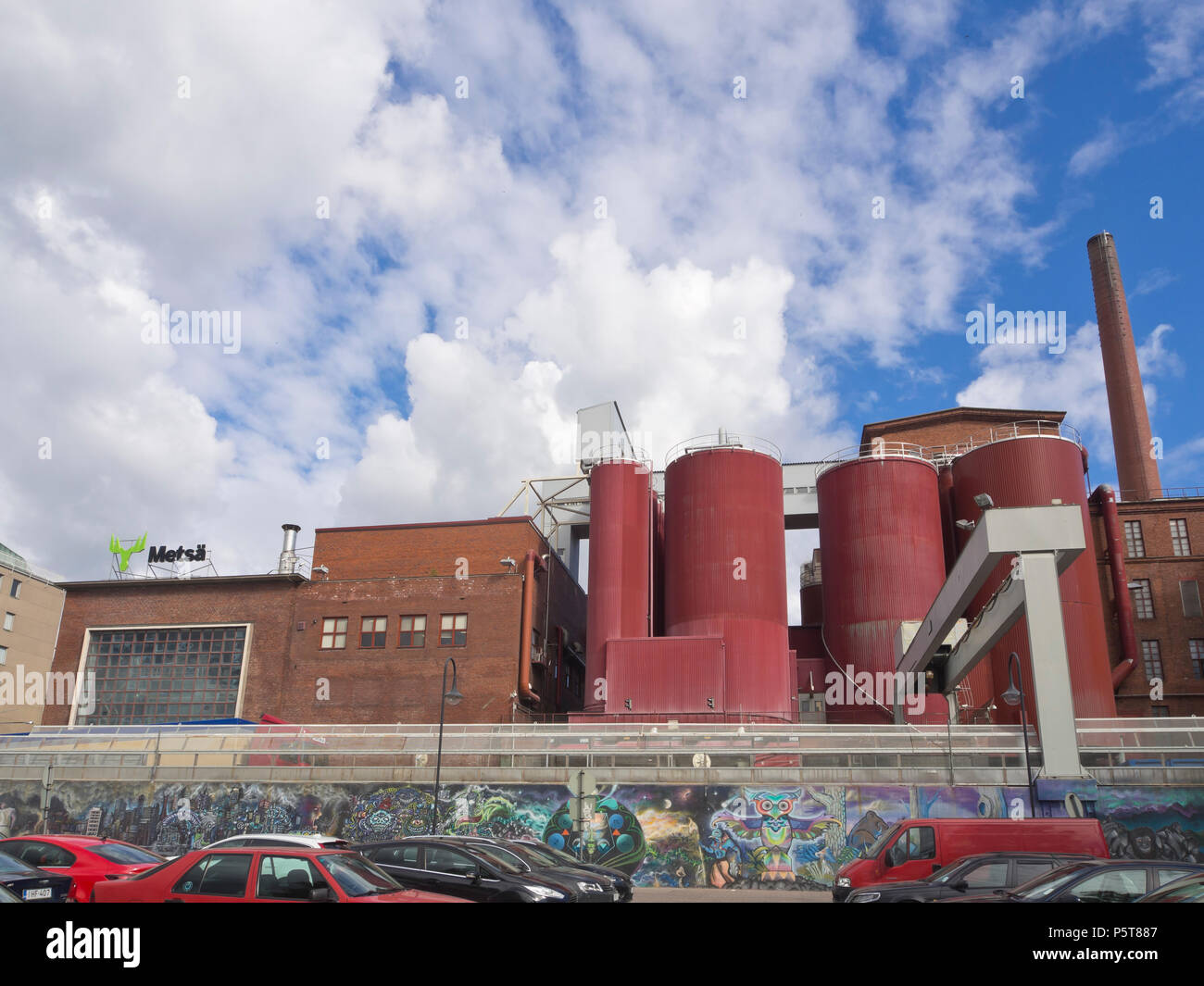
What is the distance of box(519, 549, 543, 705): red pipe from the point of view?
139ft

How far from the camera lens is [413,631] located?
44.7m

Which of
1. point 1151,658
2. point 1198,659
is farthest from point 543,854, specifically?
point 1198,659

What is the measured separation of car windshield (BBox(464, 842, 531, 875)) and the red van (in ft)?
20.0

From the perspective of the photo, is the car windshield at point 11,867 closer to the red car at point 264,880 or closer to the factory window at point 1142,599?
Answer: the red car at point 264,880

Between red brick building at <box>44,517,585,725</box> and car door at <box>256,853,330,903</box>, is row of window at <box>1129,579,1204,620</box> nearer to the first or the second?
red brick building at <box>44,517,585,725</box>

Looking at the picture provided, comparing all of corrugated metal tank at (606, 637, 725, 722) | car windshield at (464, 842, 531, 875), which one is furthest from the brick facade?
car windshield at (464, 842, 531, 875)

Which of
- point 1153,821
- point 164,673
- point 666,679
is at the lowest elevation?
point 1153,821

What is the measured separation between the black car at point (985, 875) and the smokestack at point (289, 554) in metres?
38.1

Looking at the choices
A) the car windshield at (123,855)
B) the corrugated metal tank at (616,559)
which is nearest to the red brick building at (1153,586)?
the corrugated metal tank at (616,559)

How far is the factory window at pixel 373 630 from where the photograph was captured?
45031 mm

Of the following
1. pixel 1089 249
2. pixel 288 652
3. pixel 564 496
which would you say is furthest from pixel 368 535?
pixel 1089 249

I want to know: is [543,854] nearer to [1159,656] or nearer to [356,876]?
[356,876]

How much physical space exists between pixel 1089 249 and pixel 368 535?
5325cm

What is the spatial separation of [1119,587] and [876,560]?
1658cm
